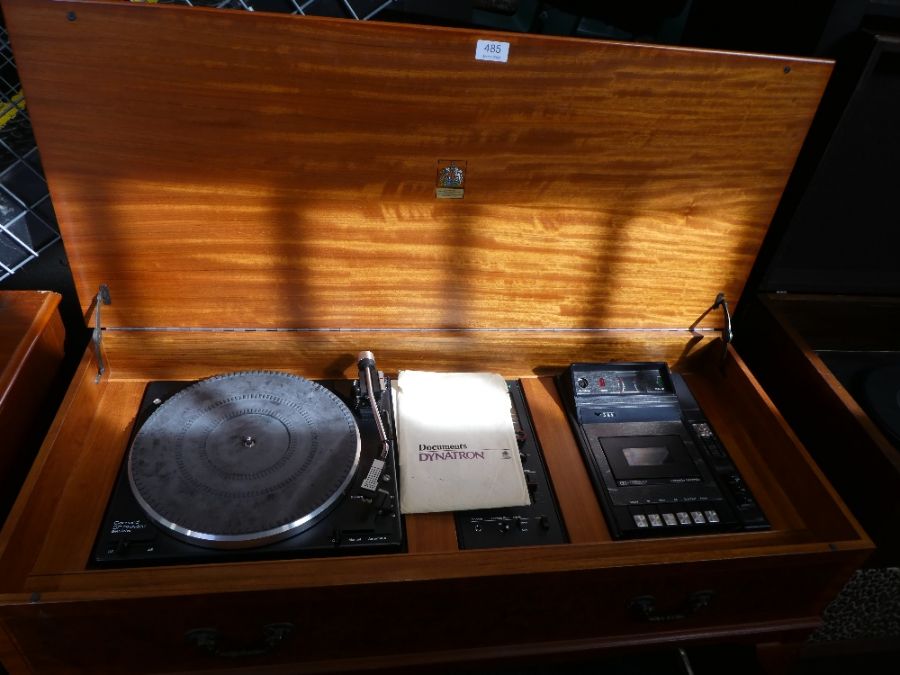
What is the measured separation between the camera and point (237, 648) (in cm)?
108

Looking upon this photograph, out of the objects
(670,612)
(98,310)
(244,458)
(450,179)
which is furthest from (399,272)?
(670,612)

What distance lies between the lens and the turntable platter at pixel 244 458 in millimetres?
1073

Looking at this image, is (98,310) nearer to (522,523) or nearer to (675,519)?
(522,523)

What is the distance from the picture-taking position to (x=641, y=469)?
1.29 metres

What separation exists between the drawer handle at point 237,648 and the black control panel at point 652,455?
0.57 metres

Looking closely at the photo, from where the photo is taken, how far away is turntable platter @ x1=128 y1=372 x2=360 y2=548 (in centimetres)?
107

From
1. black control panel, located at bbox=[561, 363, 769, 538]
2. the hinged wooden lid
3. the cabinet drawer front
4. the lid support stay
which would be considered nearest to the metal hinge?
the hinged wooden lid

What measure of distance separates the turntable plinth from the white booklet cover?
0.05 m

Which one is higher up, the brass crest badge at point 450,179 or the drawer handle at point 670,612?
the brass crest badge at point 450,179

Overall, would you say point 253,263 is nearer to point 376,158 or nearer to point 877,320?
point 376,158

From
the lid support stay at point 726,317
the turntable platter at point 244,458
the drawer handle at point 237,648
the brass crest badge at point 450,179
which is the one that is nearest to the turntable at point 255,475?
the turntable platter at point 244,458

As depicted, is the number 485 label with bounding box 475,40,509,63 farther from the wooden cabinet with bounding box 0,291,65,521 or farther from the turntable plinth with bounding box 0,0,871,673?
the wooden cabinet with bounding box 0,291,65,521

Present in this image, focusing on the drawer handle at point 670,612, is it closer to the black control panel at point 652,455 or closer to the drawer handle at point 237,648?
the black control panel at point 652,455

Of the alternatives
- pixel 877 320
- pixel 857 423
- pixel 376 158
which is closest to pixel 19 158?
pixel 376 158
